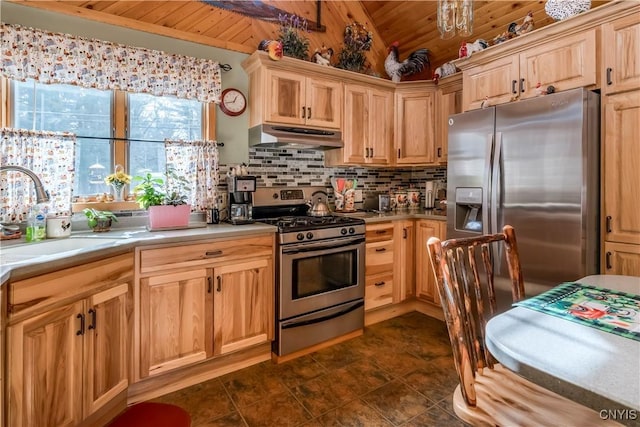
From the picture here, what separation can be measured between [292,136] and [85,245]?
160 centimetres

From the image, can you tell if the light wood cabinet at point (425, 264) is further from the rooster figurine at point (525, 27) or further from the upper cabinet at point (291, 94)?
the rooster figurine at point (525, 27)

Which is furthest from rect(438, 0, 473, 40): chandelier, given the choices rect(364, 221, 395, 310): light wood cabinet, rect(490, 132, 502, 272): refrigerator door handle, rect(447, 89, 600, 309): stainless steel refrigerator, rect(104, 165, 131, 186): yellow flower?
rect(104, 165, 131, 186): yellow flower

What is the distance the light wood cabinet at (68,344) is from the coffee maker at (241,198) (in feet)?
2.96

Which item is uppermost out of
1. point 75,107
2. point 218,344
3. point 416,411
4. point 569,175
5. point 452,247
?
point 75,107

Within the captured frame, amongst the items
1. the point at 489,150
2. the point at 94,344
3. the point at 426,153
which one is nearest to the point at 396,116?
the point at 426,153

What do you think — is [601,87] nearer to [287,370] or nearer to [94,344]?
[287,370]

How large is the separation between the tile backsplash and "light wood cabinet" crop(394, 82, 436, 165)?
1.13 feet

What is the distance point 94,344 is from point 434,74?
11.7 ft

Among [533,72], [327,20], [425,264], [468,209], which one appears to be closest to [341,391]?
[425,264]

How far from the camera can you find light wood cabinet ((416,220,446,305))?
3033 mm

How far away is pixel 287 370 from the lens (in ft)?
7.53

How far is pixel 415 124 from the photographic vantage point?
343cm

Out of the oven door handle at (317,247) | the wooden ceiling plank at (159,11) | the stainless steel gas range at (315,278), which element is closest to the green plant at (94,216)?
the stainless steel gas range at (315,278)

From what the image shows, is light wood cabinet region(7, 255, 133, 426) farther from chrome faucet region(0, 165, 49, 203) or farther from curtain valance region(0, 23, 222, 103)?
curtain valance region(0, 23, 222, 103)
